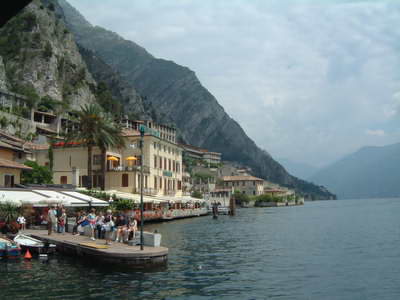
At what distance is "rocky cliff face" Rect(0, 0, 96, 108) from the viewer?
113250 mm

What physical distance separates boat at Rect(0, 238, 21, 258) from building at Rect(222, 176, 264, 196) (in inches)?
5596

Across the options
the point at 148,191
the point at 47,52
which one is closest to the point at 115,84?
the point at 47,52

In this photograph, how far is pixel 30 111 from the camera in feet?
318

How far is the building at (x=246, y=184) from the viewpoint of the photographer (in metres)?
166

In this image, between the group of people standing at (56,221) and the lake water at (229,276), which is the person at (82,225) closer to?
the group of people standing at (56,221)

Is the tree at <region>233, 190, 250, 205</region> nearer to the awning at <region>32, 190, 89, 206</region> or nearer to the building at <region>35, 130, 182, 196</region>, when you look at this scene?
the building at <region>35, 130, 182, 196</region>

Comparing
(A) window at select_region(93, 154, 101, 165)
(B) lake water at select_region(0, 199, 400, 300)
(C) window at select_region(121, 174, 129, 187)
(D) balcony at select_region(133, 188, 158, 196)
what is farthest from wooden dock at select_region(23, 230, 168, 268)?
(A) window at select_region(93, 154, 101, 165)

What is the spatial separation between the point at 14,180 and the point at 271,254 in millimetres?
Result: 25427

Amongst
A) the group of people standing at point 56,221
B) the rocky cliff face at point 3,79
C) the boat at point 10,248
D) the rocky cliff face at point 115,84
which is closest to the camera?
the boat at point 10,248

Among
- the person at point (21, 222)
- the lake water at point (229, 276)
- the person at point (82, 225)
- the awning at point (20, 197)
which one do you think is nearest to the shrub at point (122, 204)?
the awning at point (20, 197)

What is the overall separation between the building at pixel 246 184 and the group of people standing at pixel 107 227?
13572 cm

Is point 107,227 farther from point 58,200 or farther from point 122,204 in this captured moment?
point 122,204

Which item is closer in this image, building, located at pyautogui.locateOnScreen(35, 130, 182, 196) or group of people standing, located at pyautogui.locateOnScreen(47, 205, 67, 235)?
group of people standing, located at pyautogui.locateOnScreen(47, 205, 67, 235)

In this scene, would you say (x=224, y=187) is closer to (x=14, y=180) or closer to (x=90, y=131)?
(x=90, y=131)
